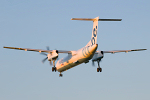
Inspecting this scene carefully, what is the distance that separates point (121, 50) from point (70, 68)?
9642 mm

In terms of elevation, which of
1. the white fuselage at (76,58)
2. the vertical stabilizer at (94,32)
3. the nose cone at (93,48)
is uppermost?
the vertical stabilizer at (94,32)

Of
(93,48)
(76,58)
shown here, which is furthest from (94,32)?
(76,58)

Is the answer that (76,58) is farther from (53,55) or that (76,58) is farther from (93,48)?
(93,48)

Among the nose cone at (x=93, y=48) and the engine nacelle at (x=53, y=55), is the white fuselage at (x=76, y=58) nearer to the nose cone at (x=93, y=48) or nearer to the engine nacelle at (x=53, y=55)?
the nose cone at (x=93, y=48)

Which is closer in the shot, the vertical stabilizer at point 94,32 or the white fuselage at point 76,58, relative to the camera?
the white fuselage at point 76,58

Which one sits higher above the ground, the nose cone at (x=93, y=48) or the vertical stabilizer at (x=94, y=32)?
the vertical stabilizer at (x=94, y=32)

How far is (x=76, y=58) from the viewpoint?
57656mm

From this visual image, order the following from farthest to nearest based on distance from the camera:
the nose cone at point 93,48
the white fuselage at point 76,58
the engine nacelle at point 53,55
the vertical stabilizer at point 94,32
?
the engine nacelle at point 53,55 → the vertical stabilizer at point 94,32 → the white fuselage at point 76,58 → the nose cone at point 93,48

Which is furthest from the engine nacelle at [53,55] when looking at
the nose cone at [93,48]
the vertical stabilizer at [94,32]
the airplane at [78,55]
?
the nose cone at [93,48]

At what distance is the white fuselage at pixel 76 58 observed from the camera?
5419 cm

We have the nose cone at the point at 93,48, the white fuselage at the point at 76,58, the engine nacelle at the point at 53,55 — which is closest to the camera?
the nose cone at the point at 93,48

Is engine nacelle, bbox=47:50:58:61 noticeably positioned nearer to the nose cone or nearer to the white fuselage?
the white fuselage

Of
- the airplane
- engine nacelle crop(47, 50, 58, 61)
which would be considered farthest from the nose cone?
engine nacelle crop(47, 50, 58, 61)

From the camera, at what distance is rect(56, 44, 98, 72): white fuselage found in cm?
5419
